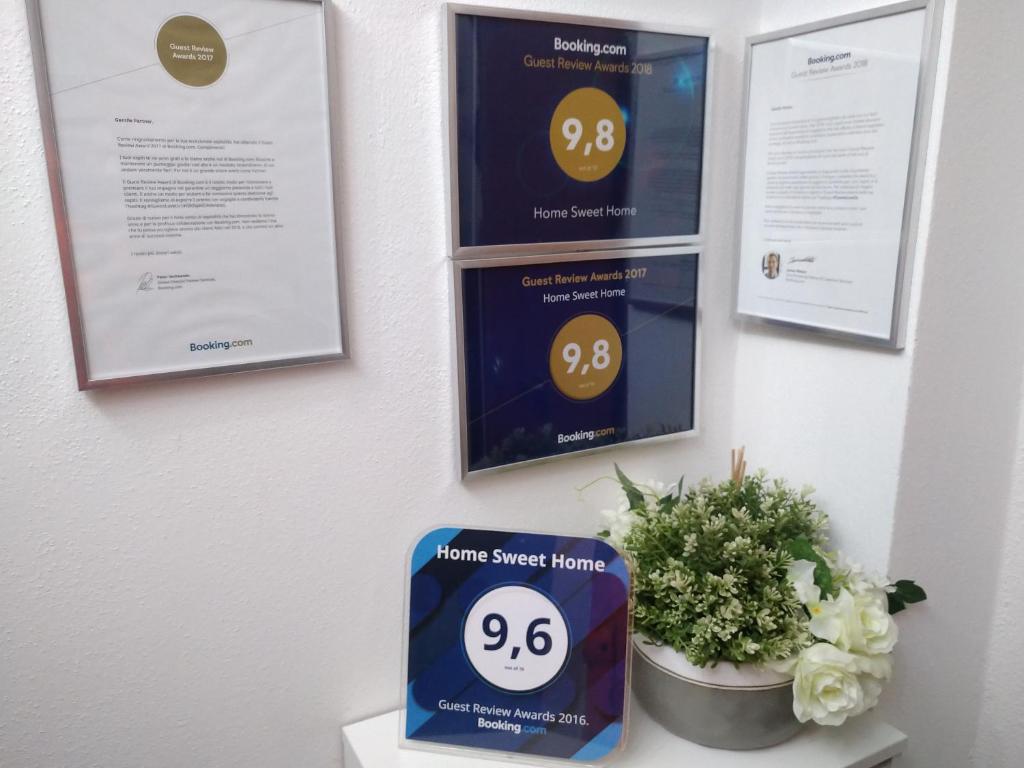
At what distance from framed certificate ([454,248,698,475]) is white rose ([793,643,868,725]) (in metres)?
0.46

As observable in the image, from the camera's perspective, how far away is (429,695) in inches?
41.1

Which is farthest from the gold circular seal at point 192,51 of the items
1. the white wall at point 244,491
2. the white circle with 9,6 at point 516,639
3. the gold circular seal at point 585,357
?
the white circle with 9,6 at point 516,639

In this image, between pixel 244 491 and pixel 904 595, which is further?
pixel 904 595

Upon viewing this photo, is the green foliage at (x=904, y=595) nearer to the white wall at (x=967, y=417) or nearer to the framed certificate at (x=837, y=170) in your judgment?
the white wall at (x=967, y=417)

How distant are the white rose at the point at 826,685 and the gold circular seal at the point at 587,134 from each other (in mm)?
763

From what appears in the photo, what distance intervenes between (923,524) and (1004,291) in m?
0.39

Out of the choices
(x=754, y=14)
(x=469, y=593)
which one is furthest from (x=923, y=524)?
(x=754, y=14)

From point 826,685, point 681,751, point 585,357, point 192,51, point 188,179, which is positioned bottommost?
point 681,751

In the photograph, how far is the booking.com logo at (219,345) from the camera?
934 mm

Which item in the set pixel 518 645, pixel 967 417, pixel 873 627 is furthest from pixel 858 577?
pixel 518 645

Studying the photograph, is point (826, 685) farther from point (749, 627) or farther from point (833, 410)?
point (833, 410)

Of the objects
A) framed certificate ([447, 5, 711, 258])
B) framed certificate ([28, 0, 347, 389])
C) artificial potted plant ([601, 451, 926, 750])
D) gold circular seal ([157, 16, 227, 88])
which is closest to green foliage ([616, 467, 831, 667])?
artificial potted plant ([601, 451, 926, 750])

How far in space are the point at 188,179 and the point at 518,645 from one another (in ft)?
2.47

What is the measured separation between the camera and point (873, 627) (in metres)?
1.00
